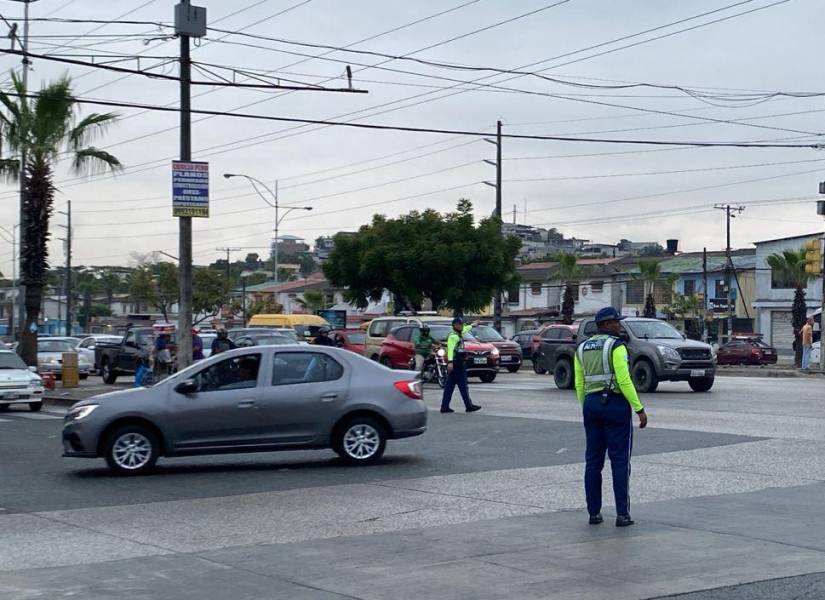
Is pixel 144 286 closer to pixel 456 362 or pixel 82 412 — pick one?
pixel 456 362

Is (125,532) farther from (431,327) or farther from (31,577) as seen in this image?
(431,327)

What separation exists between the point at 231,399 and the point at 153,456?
116cm

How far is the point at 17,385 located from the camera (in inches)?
1093

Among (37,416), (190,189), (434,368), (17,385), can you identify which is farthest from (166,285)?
(190,189)

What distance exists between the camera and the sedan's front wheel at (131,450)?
15.0 metres

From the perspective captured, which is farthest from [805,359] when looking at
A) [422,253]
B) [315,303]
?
[315,303]

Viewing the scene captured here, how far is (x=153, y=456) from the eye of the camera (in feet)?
49.5

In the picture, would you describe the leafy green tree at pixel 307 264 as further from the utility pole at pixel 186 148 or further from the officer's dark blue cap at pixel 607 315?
the officer's dark blue cap at pixel 607 315

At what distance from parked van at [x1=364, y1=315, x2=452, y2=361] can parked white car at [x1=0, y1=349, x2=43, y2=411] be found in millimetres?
11049

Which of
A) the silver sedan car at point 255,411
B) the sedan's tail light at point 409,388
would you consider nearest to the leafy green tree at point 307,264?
the sedan's tail light at point 409,388

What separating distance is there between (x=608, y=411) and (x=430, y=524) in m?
1.94

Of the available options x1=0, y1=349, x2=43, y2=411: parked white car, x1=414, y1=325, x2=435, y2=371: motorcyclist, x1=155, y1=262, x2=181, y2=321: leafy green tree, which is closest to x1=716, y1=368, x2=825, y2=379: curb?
x1=414, y1=325, x2=435, y2=371: motorcyclist

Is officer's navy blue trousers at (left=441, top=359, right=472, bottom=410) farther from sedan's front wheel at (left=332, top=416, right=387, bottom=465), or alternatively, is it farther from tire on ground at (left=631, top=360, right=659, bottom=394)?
sedan's front wheel at (left=332, top=416, right=387, bottom=465)

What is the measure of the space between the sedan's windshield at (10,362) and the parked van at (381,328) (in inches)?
434
